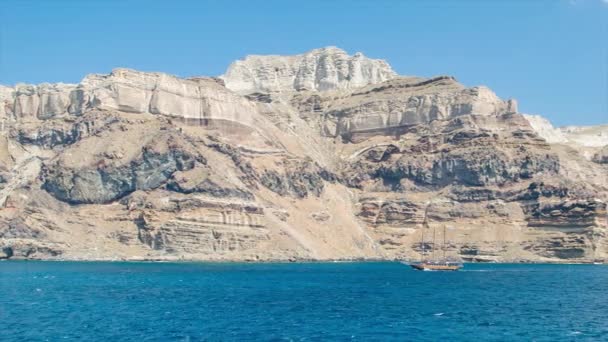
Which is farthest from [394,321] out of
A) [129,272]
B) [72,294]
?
[129,272]

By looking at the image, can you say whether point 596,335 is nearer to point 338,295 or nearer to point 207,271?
point 338,295

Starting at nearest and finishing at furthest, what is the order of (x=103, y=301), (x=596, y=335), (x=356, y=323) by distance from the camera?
(x=596, y=335) → (x=356, y=323) → (x=103, y=301)

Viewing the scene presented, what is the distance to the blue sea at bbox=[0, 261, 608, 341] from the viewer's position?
268 ft

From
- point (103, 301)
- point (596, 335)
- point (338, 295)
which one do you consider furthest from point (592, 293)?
point (103, 301)

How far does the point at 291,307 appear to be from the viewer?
103 m

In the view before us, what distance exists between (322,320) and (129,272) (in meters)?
77.3

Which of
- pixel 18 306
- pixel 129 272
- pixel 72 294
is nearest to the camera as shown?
pixel 18 306

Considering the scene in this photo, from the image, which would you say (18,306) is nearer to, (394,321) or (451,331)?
(394,321)

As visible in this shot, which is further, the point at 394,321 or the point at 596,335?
the point at 394,321

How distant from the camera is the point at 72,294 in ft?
378

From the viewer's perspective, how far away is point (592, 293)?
127m

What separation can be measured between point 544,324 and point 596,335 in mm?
8144

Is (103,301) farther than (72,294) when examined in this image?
No

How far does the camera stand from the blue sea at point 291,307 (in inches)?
3219
